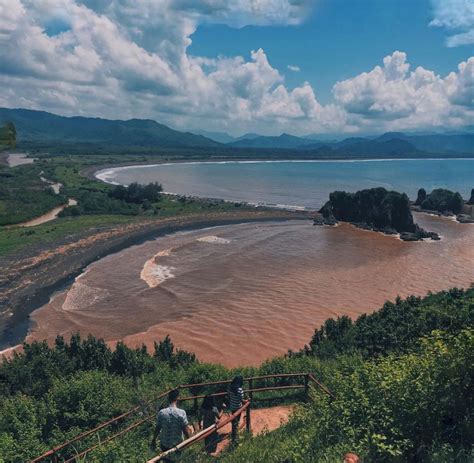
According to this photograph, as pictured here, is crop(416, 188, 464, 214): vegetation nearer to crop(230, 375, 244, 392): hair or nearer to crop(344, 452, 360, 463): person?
crop(230, 375, 244, 392): hair

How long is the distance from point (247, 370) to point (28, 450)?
8.37m

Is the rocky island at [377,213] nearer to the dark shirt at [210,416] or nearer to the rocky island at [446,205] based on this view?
the rocky island at [446,205]

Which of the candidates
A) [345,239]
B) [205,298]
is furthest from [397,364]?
[345,239]

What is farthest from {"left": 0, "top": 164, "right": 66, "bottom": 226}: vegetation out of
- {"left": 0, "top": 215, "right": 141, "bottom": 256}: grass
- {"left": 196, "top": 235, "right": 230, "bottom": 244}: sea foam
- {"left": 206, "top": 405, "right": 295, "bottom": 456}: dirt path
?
{"left": 206, "top": 405, "right": 295, "bottom": 456}: dirt path

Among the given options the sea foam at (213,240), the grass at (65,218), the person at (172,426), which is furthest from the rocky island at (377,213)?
the person at (172,426)

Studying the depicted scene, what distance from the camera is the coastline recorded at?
2880 cm

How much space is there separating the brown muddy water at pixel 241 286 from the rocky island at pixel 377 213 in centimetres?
454

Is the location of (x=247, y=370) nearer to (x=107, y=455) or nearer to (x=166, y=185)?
(x=107, y=455)

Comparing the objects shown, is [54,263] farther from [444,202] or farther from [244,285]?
[444,202]

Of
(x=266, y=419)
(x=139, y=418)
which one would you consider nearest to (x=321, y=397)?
(x=266, y=419)

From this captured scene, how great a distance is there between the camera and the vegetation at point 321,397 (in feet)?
28.4

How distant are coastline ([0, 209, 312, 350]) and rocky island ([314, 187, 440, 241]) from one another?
17840mm

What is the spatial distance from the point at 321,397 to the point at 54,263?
109 feet

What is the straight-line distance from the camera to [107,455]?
31.7 feet
